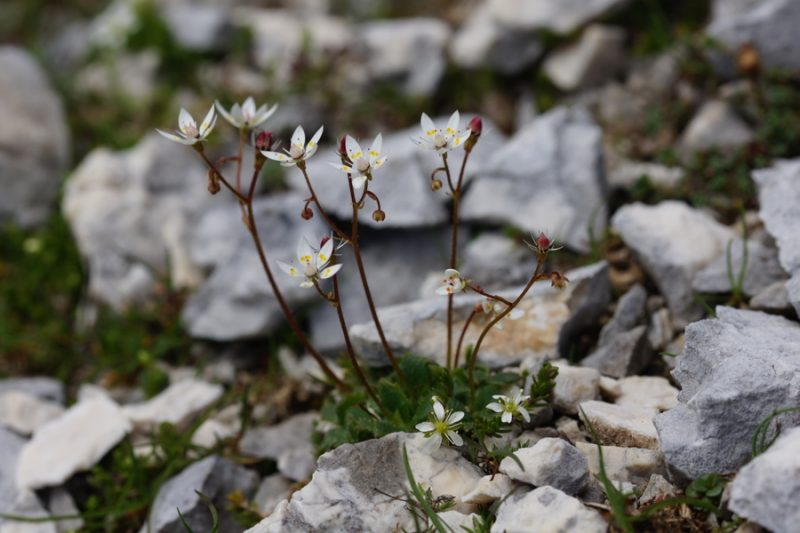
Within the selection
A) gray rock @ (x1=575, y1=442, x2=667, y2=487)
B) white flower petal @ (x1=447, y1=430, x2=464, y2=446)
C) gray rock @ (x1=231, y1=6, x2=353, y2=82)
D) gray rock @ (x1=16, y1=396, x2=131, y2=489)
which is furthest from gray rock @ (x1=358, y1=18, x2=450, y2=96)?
gray rock @ (x1=575, y1=442, x2=667, y2=487)

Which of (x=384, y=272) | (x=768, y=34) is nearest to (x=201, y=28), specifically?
(x=384, y=272)

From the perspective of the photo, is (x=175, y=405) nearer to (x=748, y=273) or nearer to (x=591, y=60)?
(x=748, y=273)

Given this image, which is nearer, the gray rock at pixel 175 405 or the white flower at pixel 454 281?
the white flower at pixel 454 281

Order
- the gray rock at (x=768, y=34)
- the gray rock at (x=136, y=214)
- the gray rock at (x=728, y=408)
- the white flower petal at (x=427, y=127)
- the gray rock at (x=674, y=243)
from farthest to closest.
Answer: the gray rock at (x=136, y=214) → the gray rock at (x=768, y=34) → the gray rock at (x=674, y=243) → the white flower petal at (x=427, y=127) → the gray rock at (x=728, y=408)

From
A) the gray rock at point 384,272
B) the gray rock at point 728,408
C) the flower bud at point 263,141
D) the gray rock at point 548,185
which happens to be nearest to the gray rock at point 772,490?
the gray rock at point 728,408

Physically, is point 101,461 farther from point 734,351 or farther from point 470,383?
point 734,351

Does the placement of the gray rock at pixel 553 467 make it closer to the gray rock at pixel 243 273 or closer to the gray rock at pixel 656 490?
the gray rock at pixel 656 490
